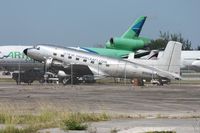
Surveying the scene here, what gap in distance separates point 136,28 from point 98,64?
1029 inches

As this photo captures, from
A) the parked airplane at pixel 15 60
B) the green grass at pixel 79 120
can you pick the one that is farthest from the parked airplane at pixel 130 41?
the green grass at pixel 79 120

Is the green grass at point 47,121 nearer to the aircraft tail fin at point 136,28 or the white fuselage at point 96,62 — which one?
the white fuselage at point 96,62

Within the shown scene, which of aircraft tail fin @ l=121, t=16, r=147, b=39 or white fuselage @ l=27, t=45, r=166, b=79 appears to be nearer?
white fuselage @ l=27, t=45, r=166, b=79

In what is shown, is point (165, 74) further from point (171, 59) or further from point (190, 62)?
point (190, 62)

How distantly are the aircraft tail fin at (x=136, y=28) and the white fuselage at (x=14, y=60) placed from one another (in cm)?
1706

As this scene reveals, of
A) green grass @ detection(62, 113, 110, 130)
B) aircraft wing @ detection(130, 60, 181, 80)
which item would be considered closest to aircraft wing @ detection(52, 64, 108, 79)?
aircraft wing @ detection(130, 60, 181, 80)

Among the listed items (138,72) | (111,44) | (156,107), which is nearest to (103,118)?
(156,107)

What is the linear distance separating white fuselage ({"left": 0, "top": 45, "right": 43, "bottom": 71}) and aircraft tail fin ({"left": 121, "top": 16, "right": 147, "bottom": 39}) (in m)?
17.1

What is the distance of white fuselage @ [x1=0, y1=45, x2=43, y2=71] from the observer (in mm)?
66000

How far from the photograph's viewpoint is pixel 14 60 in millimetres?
67500

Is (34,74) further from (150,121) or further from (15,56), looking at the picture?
(150,121)

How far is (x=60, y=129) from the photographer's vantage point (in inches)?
599

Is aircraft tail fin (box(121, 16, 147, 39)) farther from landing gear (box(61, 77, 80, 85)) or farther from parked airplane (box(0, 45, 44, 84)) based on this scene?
landing gear (box(61, 77, 80, 85))

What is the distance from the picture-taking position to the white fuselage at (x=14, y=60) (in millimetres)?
66000
